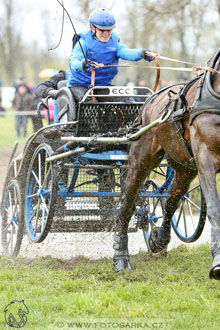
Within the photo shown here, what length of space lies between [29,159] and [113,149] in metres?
1.05

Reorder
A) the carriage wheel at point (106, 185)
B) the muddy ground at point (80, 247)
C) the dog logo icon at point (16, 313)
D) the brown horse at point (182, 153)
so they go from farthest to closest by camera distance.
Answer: the muddy ground at point (80, 247) → the carriage wheel at point (106, 185) → the brown horse at point (182, 153) → the dog logo icon at point (16, 313)

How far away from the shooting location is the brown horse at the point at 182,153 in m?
4.13

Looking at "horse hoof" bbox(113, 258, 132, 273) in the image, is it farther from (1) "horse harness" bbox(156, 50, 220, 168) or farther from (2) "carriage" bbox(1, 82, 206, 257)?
(1) "horse harness" bbox(156, 50, 220, 168)

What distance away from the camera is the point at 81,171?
237 inches

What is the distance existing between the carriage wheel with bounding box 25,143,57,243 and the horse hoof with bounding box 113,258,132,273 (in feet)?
2.41

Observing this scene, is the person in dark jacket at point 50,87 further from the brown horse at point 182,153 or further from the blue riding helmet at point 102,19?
the brown horse at point 182,153

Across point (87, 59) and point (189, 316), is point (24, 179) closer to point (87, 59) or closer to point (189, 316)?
point (87, 59)

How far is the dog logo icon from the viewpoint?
3689mm

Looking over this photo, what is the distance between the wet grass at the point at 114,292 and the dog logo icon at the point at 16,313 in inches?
1.5

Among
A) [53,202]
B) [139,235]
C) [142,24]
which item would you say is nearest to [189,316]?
[53,202]

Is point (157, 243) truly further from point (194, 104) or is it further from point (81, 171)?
point (194, 104)

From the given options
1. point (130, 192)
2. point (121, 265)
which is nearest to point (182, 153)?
point (130, 192)

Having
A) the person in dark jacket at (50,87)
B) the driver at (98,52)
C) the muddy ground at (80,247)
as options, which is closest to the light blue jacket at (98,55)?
the driver at (98,52)

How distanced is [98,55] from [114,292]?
2527 millimetres
